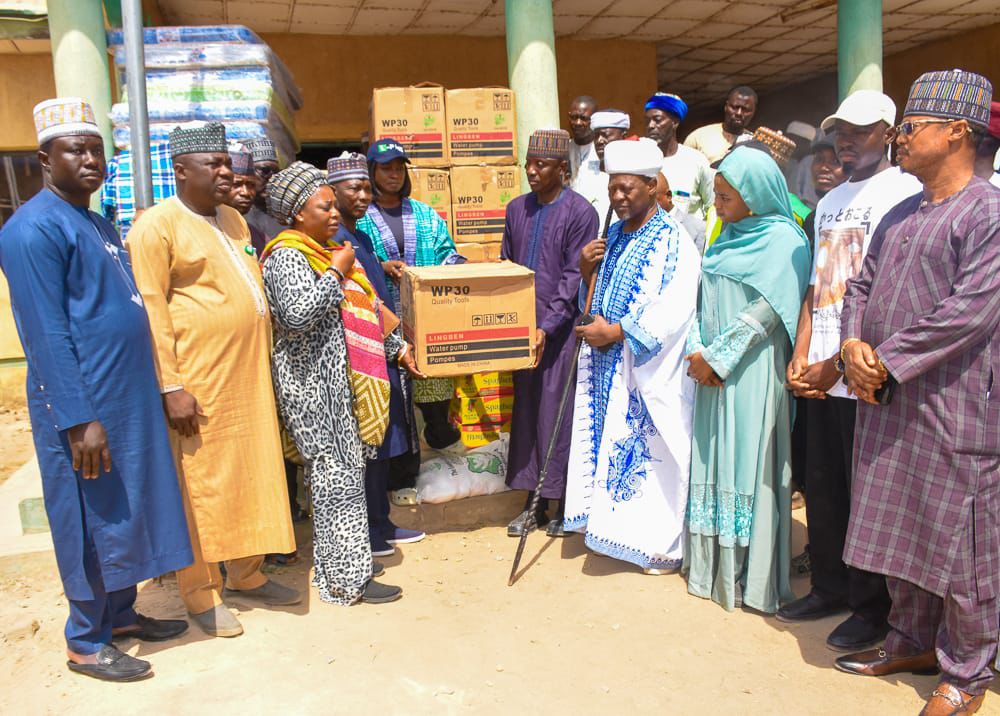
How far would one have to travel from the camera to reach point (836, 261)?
312 centimetres

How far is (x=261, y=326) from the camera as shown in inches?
132

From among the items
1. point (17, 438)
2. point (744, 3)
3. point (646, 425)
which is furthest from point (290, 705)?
point (744, 3)

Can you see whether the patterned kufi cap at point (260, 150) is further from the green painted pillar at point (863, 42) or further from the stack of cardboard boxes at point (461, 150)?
the green painted pillar at point (863, 42)

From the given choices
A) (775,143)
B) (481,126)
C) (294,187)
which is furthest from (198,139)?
(775,143)

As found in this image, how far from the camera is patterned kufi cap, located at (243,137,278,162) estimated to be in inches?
190

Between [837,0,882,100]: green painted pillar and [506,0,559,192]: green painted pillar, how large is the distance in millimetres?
3402

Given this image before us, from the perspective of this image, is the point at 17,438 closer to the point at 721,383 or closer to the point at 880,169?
the point at 721,383

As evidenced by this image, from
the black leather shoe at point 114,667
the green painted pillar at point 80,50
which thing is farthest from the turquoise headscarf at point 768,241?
the green painted pillar at point 80,50

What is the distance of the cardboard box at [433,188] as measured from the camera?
563cm

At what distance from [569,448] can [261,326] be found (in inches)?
71.8

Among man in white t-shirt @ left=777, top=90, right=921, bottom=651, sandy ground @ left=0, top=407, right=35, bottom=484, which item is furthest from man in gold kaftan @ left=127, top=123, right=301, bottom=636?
sandy ground @ left=0, top=407, right=35, bottom=484

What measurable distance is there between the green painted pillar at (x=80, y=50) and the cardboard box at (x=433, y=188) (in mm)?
2245

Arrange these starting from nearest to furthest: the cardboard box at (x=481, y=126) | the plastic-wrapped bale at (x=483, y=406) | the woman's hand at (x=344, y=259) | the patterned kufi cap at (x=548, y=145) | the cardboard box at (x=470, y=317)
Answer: the woman's hand at (x=344, y=259) → the cardboard box at (x=470, y=317) → the patterned kufi cap at (x=548, y=145) → the plastic-wrapped bale at (x=483, y=406) → the cardboard box at (x=481, y=126)

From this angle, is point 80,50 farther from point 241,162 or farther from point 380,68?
point 380,68
